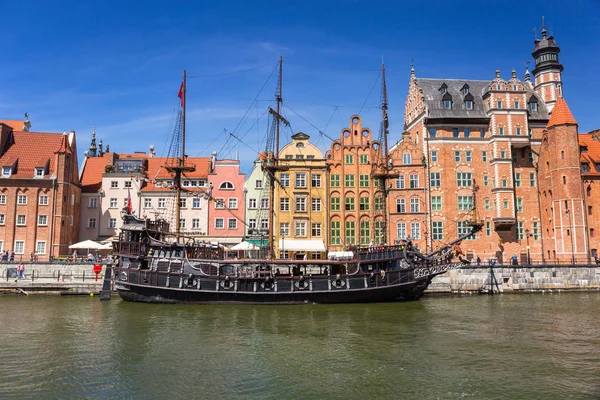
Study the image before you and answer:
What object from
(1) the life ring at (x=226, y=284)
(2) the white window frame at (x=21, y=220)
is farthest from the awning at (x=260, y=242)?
(2) the white window frame at (x=21, y=220)

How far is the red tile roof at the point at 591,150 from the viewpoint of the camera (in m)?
55.2

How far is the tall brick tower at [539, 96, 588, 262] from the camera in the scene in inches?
1973

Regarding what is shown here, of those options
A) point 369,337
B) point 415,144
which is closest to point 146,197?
point 415,144

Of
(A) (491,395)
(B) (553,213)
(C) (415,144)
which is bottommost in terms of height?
(A) (491,395)

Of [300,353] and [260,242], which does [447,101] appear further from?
[300,353]

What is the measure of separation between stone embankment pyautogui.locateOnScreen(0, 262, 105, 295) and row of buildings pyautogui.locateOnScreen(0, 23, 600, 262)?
19.6 ft

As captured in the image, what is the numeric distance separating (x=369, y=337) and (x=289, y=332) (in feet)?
15.3

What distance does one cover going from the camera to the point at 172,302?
37.0 metres

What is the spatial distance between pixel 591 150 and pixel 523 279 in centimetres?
2346

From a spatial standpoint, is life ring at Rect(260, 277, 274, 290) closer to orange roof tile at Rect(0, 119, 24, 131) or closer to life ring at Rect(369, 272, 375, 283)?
life ring at Rect(369, 272, 375, 283)

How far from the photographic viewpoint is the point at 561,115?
5266 centimetres

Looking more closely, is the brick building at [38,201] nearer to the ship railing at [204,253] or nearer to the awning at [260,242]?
the ship railing at [204,253]

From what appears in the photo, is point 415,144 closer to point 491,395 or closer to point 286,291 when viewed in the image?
point 286,291

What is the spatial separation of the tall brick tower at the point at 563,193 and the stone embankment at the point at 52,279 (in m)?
49.6
